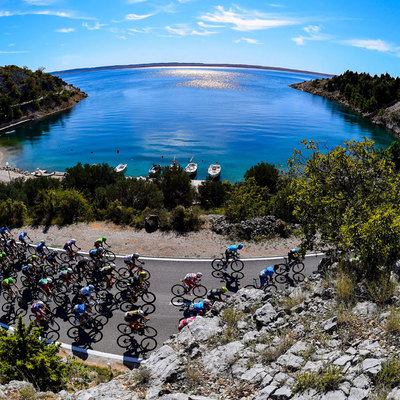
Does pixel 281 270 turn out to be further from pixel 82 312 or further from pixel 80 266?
pixel 80 266

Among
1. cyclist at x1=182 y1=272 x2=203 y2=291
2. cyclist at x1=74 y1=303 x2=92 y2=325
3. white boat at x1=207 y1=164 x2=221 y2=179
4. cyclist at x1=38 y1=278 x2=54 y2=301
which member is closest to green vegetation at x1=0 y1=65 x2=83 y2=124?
white boat at x1=207 y1=164 x2=221 y2=179

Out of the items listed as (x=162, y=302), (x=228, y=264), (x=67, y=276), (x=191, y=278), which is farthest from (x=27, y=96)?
(x=191, y=278)

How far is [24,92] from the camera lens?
371ft

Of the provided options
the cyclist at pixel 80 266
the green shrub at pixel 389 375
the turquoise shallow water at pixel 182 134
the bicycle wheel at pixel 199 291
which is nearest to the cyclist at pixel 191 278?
the bicycle wheel at pixel 199 291

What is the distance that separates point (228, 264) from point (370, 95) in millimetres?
125970

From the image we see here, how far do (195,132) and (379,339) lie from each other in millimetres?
89574

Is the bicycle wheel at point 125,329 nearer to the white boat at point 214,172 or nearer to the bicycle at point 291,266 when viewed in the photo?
the bicycle at point 291,266

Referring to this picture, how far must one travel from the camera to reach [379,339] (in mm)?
8312

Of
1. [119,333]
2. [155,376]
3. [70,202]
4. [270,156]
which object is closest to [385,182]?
[155,376]

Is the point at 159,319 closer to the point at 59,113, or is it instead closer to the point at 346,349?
the point at 346,349

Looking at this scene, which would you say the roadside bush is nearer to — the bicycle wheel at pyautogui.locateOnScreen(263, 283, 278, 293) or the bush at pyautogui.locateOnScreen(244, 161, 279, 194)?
the bicycle wheel at pyautogui.locateOnScreen(263, 283, 278, 293)

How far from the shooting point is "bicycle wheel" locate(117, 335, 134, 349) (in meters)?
14.3

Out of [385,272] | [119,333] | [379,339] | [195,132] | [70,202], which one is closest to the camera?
[379,339]

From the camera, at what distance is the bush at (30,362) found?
10648 millimetres
